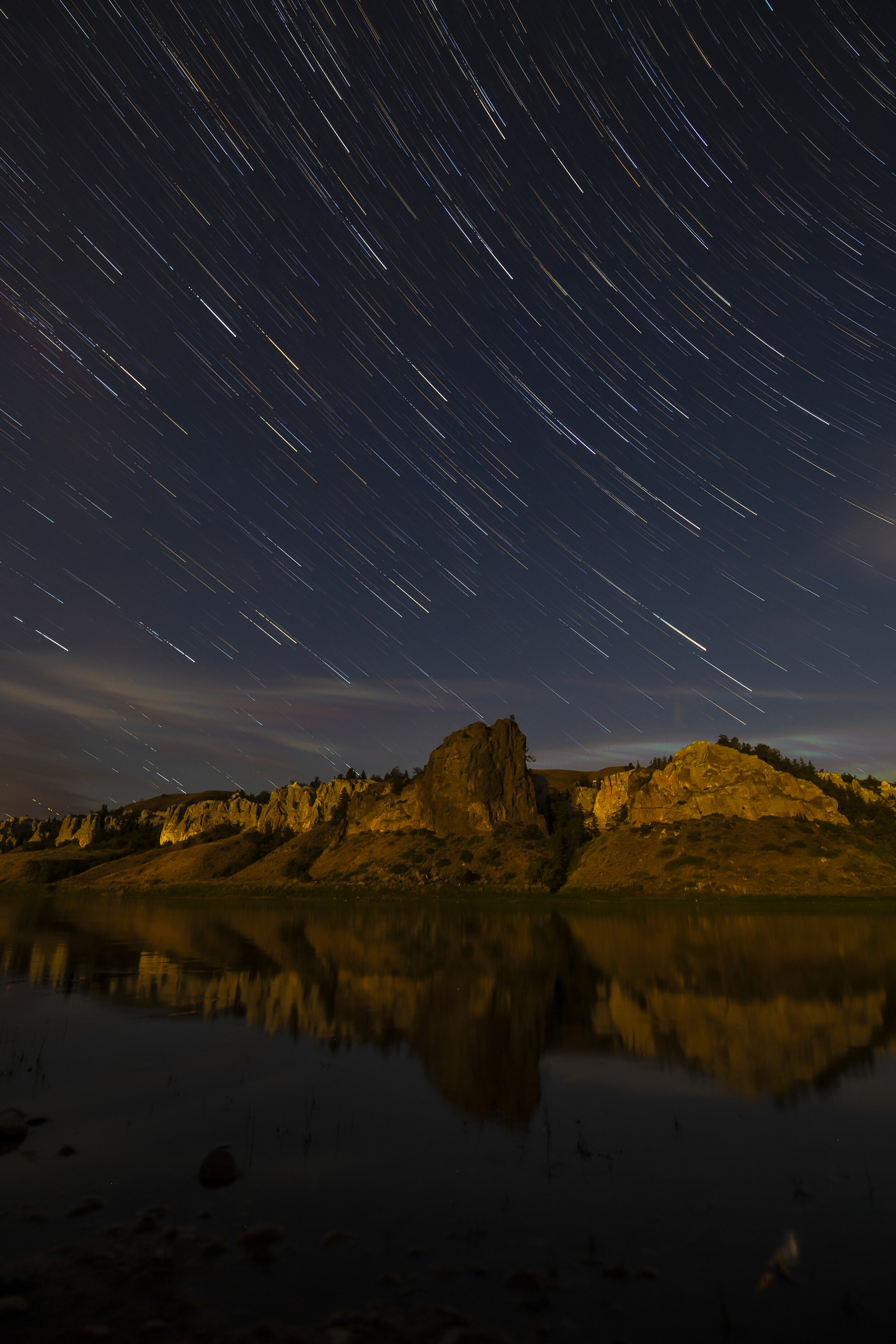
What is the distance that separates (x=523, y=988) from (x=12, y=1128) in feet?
67.5

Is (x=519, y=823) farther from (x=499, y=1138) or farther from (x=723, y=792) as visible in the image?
(x=499, y=1138)

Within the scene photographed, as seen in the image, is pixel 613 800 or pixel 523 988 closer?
pixel 523 988

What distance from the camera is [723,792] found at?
128 metres

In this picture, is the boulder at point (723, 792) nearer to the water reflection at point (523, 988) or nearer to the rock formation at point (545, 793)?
the rock formation at point (545, 793)

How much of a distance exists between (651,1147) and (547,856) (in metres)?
121

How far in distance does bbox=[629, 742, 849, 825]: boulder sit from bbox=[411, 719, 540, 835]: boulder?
28.8m

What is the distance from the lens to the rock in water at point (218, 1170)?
10.7 meters

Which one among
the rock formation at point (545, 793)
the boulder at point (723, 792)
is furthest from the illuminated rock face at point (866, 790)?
the boulder at point (723, 792)

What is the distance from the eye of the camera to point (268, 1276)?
26.1 feet

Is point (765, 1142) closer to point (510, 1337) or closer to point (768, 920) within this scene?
point (510, 1337)

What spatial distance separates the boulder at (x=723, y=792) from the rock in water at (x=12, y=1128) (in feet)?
418

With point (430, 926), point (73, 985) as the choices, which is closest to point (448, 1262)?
point (73, 985)

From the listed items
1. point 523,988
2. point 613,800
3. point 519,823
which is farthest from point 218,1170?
point 613,800

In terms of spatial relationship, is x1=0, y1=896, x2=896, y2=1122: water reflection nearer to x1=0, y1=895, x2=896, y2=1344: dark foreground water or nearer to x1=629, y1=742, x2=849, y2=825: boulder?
x1=0, y1=895, x2=896, y2=1344: dark foreground water
